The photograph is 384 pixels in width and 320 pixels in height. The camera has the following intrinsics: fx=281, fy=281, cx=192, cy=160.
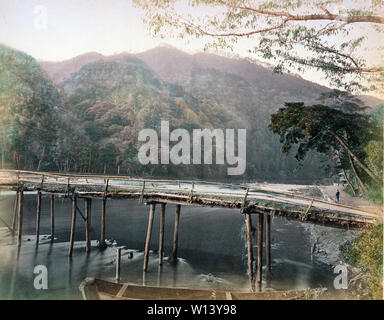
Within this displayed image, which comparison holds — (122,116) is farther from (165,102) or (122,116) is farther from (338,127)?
(338,127)

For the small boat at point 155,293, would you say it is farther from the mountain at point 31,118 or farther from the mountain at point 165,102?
the mountain at point 165,102

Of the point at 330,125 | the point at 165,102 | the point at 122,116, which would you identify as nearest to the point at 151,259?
the point at 330,125

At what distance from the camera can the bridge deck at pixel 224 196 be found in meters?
7.05

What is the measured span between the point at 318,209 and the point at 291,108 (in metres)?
2.98

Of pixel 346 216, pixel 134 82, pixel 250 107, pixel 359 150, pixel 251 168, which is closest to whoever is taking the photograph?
pixel 346 216

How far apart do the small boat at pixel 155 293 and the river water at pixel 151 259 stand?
2586 millimetres

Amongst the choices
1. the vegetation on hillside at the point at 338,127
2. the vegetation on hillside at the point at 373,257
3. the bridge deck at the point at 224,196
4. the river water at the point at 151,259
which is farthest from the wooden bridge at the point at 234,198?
the vegetation on hillside at the point at 338,127

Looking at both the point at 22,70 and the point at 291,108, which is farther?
the point at 22,70

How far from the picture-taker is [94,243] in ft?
42.7

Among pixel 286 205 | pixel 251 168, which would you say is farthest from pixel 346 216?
pixel 251 168

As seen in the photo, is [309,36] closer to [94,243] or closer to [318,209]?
[318,209]

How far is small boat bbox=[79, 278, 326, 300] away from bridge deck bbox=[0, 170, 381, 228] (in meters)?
2.00

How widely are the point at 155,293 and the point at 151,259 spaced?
16.2 ft

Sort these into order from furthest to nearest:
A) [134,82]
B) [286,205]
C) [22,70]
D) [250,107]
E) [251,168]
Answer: [134,82] < [250,107] < [251,168] < [22,70] < [286,205]
